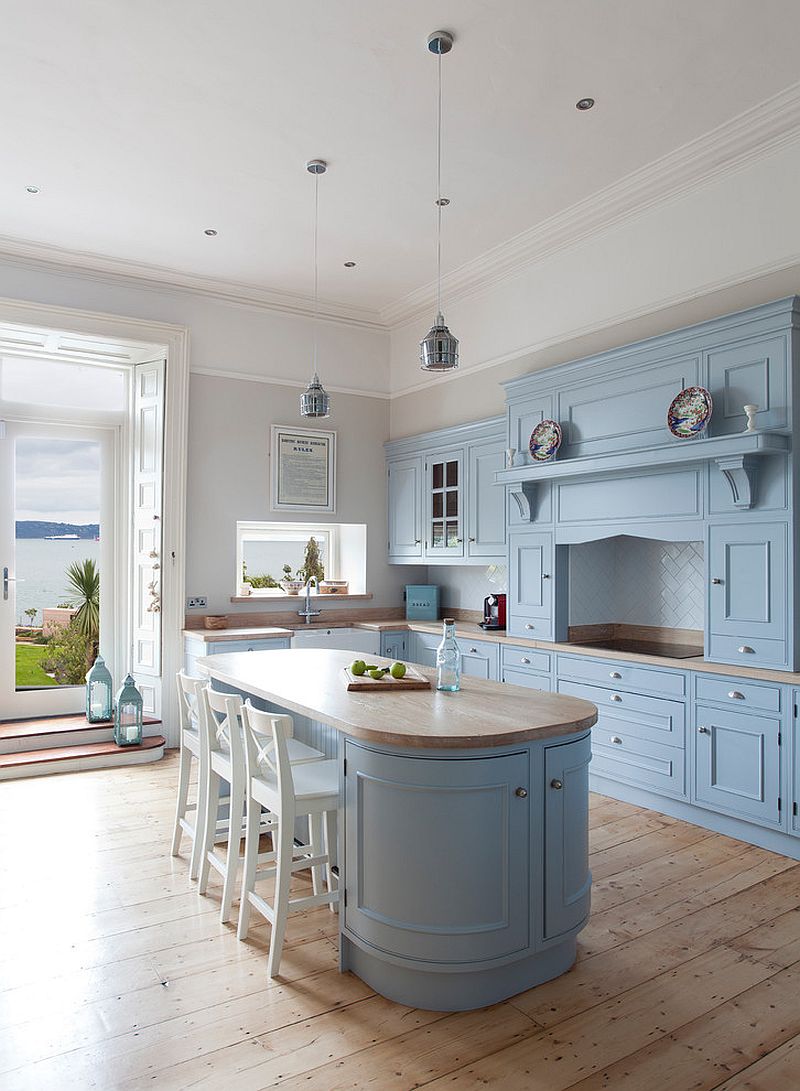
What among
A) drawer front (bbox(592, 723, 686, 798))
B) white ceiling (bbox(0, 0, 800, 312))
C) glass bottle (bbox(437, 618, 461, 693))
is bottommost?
drawer front (bbox(592, 723, 686, 798))

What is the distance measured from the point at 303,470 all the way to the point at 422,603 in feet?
4.81

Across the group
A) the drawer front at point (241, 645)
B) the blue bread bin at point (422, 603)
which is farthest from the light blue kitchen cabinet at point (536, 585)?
the drawer front at point (241, 645)

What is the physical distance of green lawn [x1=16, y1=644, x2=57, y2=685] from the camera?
5.59 metres

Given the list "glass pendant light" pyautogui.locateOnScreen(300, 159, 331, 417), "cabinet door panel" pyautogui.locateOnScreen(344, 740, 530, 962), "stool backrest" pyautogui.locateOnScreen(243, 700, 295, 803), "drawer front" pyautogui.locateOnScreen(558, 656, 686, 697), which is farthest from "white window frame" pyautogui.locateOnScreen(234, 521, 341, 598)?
"cabinet door panel" pyautogui.locateOnScreen(344, 740, 530, 962)

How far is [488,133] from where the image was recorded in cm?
383

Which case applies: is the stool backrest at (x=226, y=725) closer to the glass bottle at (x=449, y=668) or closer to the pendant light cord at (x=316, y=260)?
the glass bottle at (x=449, y=668)

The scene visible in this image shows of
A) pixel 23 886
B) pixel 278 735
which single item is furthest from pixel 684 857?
pixel 23 886

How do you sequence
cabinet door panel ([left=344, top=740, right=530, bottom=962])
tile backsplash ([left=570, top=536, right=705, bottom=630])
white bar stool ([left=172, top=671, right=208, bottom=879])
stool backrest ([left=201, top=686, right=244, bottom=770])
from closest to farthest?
1. cabinet door panel ([left=344, top=740, right=530, bottom=962])
2. stool backrest ([left=201, top=686, right=244, bottom=770])
3. white bar stool ([left=172, top=671, right=208, bottom=879])
4. tile backsplash ([left=570, top=536, right=705, bottom=630])

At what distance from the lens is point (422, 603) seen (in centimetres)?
643

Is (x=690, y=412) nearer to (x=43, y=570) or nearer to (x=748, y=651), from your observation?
(x=748, y=651)

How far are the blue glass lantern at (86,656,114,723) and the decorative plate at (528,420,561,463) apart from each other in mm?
3319

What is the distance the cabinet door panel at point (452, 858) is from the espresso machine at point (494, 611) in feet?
10.1

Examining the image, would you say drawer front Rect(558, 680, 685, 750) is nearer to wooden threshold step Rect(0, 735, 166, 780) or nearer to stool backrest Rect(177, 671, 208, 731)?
stool backrest Rect(177, 671, 208, 731)

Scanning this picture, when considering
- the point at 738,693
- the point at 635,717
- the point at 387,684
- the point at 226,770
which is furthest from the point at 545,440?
the point at 226,770
